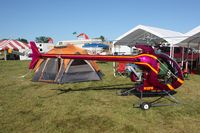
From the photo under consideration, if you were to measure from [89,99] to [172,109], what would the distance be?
2.88 m

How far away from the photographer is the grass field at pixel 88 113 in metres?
4.66

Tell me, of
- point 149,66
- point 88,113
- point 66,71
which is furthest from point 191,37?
point 88,113

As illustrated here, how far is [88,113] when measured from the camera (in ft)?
18.4

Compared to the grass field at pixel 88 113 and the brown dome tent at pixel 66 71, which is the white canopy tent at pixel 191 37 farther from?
the brown dome tent at pixel 66 71

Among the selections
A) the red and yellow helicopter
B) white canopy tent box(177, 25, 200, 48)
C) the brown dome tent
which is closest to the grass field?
the red and yellow helicopter

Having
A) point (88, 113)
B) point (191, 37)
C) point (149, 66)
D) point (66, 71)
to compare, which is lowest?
point (88, 113)

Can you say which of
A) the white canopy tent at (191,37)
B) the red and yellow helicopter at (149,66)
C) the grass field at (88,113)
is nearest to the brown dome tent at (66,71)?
the grass field at (88,113)

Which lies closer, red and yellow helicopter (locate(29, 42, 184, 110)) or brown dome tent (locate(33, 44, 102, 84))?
red and yellow helicopter (locate(29, 42, 184, 110))

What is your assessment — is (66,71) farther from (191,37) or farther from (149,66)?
(191,37)

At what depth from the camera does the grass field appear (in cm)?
466

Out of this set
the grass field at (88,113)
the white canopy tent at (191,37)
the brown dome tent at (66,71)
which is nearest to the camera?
the grass field at (88,113)

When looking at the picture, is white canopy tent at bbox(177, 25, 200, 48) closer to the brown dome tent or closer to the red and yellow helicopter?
the red and yellow helicopter

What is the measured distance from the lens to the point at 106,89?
8.59 m

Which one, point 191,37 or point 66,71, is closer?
point 66,71
